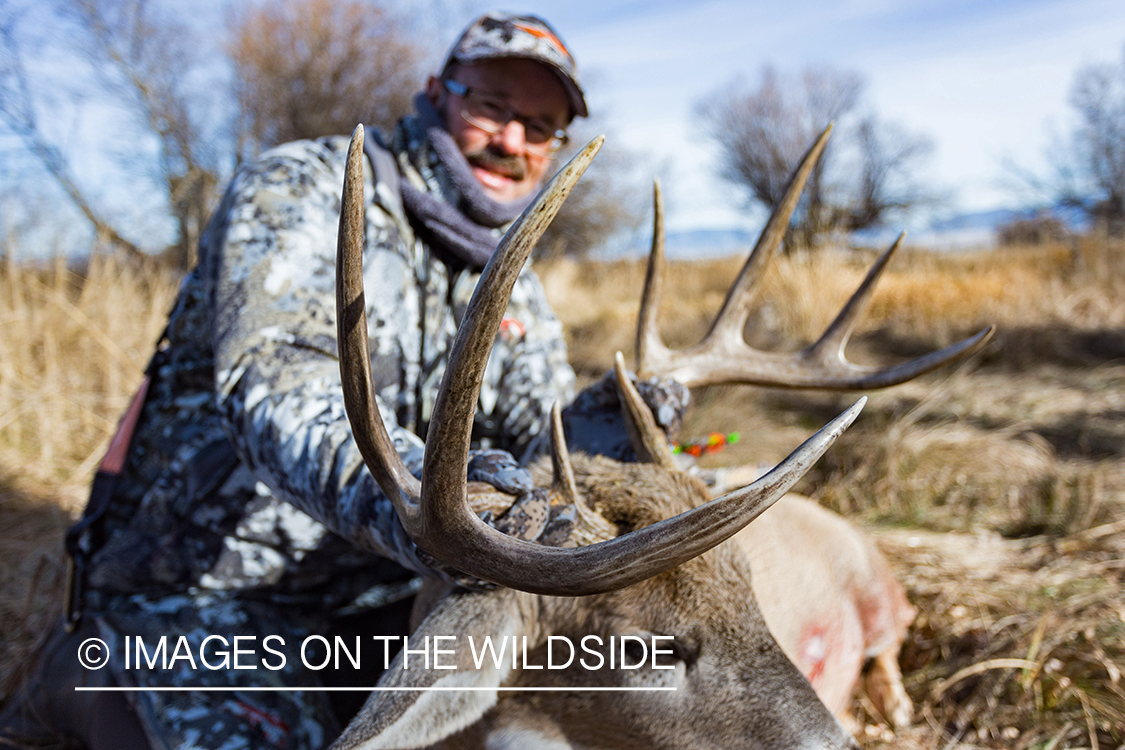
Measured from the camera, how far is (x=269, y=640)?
2.22 metres

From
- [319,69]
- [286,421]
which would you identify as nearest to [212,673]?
[286,421]

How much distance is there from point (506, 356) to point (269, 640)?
4.42ft

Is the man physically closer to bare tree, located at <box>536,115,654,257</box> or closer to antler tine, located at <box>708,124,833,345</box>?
antler tine, located at <box>708,124,833,345</box>

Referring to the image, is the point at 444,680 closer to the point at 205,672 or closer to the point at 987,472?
the point at 205,672

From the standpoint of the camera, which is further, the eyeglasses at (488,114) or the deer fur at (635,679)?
the eyeglasses at (488,114)

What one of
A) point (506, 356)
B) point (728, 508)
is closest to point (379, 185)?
point (506, 356)

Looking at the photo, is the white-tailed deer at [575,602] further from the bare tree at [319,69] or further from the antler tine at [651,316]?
the bare tree at [319,69]

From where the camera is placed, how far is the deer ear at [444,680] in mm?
1424

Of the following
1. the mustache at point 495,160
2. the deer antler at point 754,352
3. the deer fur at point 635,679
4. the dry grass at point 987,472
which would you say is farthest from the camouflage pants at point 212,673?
the dry grass at point 987,472

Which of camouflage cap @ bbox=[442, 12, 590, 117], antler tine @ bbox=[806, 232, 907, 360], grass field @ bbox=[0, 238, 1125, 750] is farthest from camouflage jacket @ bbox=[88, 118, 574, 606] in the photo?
antler tine @ bbox=[806, 232, 907, 360]

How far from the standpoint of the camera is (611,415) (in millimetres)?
2303

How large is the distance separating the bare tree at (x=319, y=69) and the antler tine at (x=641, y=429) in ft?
39.9

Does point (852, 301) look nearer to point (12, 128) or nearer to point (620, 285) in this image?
point (12, 128)

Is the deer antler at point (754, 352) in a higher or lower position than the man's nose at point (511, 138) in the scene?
lower
